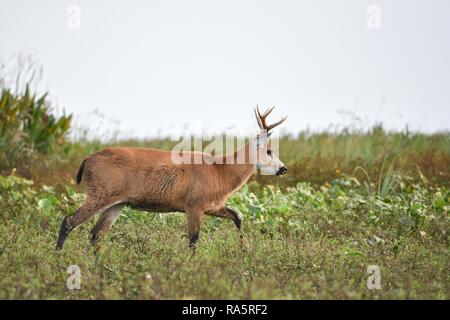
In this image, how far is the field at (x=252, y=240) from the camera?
7098 millimetres

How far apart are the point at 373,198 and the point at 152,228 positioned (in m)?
3.31

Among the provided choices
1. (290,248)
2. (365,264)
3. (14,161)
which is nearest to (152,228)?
(290,248)

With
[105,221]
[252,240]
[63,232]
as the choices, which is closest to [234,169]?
[252,240]

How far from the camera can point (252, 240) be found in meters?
9.41

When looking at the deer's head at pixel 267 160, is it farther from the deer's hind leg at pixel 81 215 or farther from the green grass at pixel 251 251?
the deer's hind leg at pixel 81 215

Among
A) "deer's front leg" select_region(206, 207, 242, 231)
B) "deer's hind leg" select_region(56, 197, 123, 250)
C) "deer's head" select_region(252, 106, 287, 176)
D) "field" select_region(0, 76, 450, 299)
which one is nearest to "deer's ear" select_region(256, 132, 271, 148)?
"deer's head" select_region(252, 106, 287, 176)

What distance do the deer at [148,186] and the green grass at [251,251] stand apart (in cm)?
29

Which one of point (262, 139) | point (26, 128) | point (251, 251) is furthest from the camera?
point (26, 128)

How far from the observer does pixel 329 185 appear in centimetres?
1361

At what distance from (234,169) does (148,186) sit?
1181 millimetres

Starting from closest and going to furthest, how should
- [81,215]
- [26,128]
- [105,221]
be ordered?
[81,215], [105,221], [26,128]

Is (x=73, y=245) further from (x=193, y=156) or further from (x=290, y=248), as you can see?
(x=290, y=248)

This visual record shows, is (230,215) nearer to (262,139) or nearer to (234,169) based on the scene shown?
(234,169)
